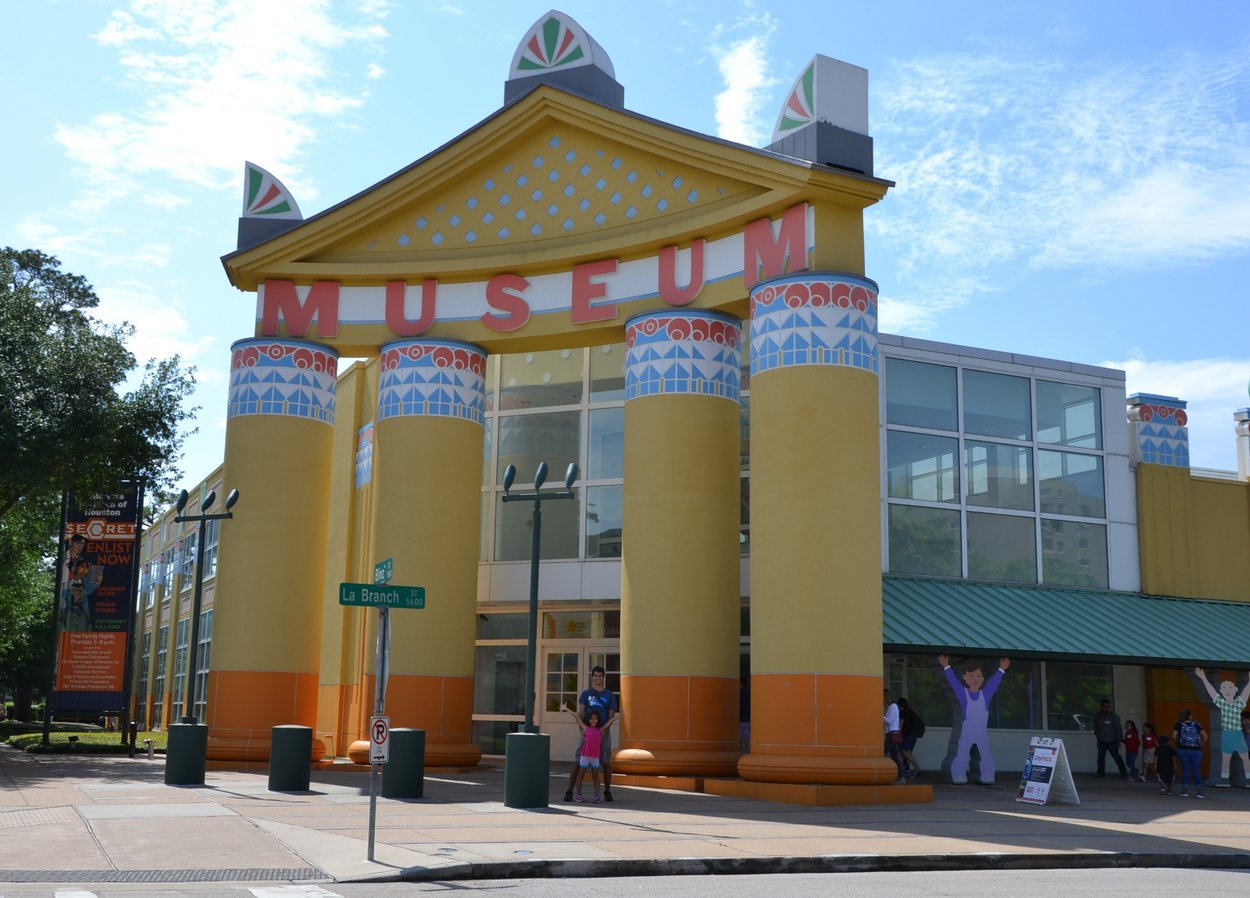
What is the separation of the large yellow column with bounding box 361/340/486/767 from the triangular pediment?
208 centimetres

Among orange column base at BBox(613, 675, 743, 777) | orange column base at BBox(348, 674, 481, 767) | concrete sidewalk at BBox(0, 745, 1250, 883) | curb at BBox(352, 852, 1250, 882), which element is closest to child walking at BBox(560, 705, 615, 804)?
concrete sidewalk at BBox(0, 745, 1250, 883)

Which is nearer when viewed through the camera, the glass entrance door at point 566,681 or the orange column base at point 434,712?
the orange column base at point 434,712

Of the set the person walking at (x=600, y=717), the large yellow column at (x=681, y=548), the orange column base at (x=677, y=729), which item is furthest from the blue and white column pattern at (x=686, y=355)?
the person walking at (x=600, y=717)

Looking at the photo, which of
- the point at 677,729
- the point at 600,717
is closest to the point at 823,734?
the point at 677,729

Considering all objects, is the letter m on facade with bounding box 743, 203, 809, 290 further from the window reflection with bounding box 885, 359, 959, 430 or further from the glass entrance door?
the glass entrance door

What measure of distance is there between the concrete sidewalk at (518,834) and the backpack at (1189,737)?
7.91ft

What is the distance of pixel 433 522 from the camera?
22469 millimetres

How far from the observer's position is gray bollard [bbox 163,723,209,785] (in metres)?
18.4

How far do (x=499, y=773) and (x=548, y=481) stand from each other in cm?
624

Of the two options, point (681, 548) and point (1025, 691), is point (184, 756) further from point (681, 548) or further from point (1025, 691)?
point (1025, 691)

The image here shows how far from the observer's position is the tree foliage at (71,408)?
77.7 feet

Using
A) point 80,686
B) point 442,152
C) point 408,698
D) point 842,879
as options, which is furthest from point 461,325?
point 842,879

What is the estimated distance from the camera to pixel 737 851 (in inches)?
496

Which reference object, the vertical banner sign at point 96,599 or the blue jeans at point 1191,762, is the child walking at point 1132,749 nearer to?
the blue jeans at point 1191,762
